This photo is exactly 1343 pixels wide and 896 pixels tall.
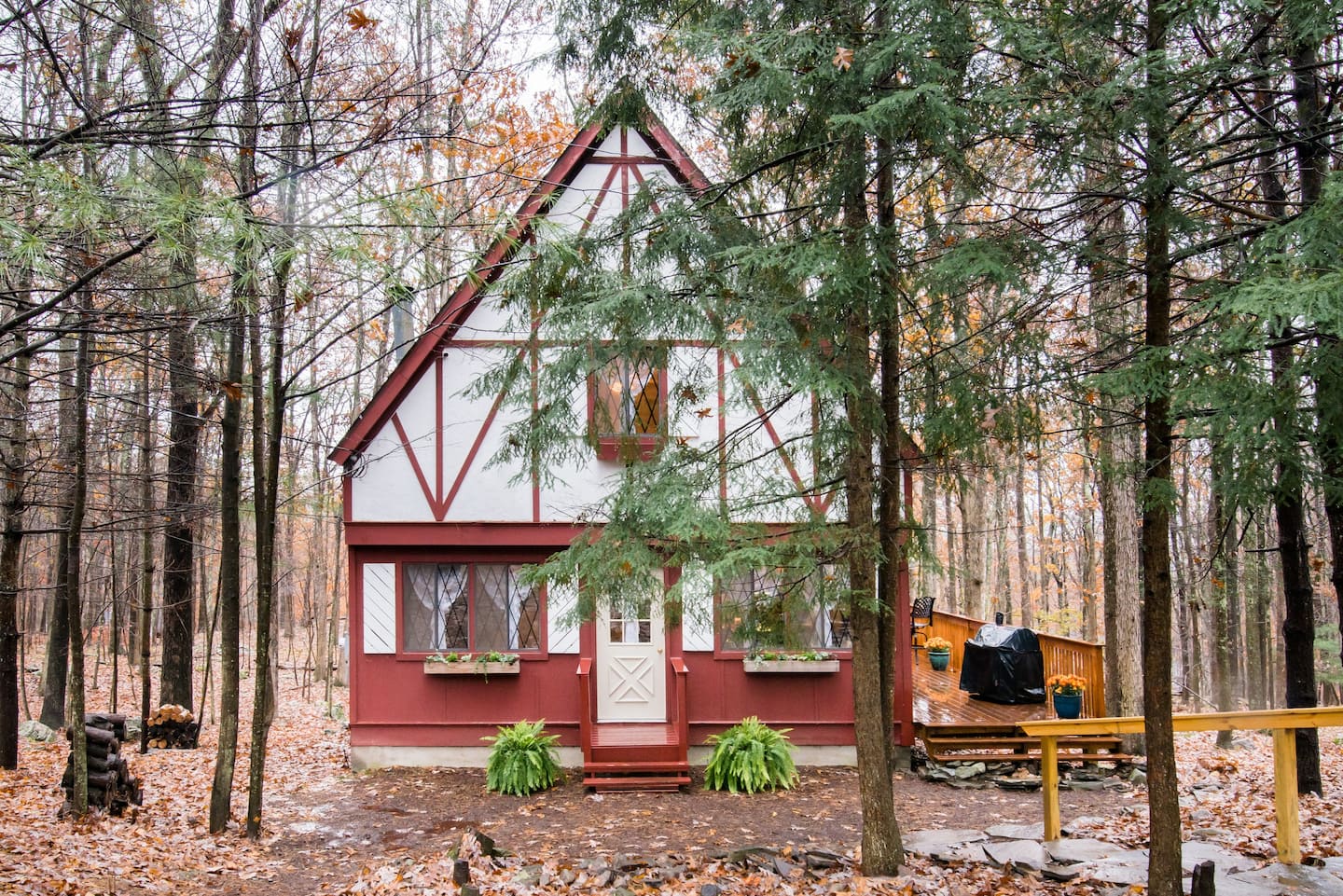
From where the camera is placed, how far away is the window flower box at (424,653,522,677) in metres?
10.7

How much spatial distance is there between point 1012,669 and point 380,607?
8.15 m

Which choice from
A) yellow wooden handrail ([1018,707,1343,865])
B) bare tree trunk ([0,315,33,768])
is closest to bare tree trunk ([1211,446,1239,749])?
yellow wooden handrail ([1018,707,1343,865])

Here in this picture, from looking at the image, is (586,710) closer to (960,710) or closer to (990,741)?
(990,741)

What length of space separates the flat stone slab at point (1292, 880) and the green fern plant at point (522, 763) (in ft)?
21.4

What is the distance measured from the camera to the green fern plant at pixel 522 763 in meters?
9.71

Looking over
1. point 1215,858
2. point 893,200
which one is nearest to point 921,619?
point 1215,858

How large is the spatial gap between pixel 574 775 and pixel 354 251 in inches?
317

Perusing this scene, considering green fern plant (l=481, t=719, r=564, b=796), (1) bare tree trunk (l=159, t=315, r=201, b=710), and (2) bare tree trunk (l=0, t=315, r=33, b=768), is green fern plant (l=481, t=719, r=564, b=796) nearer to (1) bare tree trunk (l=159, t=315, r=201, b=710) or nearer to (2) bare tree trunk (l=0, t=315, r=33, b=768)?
(2) bare tree trunk (l=0, t=315, r=33, b=768)

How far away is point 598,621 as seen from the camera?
435 inches

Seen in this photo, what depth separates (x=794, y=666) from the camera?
34.9 feet

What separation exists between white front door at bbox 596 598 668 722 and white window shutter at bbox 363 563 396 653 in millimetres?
2526

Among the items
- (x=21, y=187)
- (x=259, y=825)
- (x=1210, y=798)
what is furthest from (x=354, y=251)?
(x=1210, y=798)

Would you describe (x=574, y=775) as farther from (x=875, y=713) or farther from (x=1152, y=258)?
(x=1152, y=258)

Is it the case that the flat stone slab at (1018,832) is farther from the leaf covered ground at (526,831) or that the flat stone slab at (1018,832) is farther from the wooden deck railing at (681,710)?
the wooden deck railing at (681,710)
